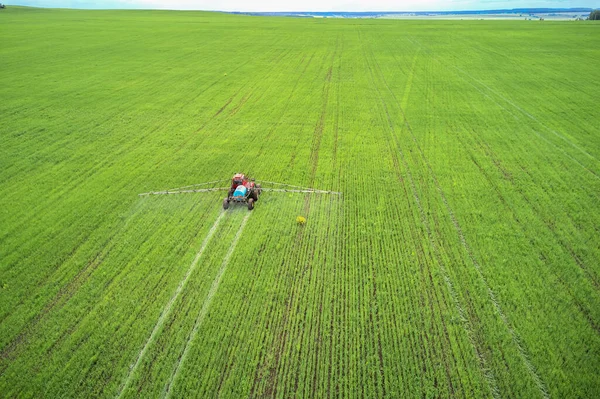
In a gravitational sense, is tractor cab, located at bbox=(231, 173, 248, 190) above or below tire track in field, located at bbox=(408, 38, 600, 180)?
below

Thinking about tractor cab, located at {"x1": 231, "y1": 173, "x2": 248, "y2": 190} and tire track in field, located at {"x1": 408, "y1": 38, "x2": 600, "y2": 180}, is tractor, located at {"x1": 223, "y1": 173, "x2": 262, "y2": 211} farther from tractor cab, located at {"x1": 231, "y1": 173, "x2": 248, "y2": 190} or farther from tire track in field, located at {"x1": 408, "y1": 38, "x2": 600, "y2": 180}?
tire track in field, located at {"x1": 408, "y1": 38, "x2": 600, "y2": 180}

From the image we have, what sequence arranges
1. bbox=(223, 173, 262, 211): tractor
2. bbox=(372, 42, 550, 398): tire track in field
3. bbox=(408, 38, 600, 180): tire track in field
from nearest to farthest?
bbox=(372, 42, 550, 398): tire track in field, bbox=(223, 173, 262, 211): tractor, bbox=(408, 38, 600, 180): tire track in field

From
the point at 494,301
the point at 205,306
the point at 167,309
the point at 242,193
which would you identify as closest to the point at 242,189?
the point at 242,193

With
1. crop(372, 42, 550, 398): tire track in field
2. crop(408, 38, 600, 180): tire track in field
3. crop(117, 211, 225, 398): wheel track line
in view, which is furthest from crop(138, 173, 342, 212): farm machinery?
crop(408, 38, 600, 180): tire track in field

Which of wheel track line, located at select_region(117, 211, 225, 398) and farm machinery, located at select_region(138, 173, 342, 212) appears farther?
farm machinery, located at select_region(138, 173, 342, 212)

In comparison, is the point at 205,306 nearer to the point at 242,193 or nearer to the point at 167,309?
the point at 167,309

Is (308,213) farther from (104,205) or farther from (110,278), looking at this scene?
(104,205)

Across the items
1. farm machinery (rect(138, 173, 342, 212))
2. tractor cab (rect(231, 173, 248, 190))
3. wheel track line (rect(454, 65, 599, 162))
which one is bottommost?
farm machinery (rect(138, 173, 342, 212))

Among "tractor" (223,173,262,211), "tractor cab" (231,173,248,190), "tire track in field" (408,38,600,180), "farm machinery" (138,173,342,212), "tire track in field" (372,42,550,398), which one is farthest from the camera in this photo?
"tire track in field" (408,38,600,180)
